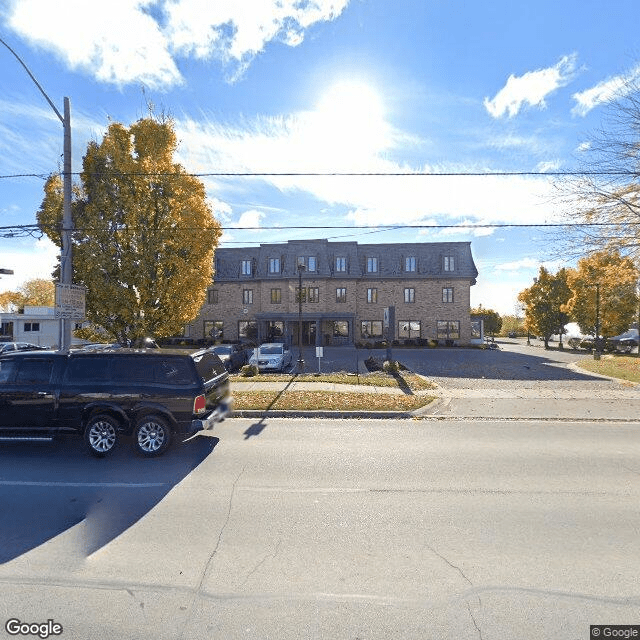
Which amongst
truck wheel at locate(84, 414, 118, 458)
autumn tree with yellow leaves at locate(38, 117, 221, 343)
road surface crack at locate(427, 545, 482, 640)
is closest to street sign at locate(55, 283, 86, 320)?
autumn tree with yellow leaves at locate(38, 117, 221, 343)

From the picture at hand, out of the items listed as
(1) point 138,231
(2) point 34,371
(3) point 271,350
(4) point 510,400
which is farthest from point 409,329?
(2) point 34,371

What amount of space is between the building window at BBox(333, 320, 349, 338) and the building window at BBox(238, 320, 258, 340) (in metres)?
7.61

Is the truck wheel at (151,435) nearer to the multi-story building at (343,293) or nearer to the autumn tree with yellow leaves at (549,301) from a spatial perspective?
the multi-story building at (343,293)

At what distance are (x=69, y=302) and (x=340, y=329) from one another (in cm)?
2724

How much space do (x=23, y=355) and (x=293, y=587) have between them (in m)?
6.83

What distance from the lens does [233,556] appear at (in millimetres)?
3662

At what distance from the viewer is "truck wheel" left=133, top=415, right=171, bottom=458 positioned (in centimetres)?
661

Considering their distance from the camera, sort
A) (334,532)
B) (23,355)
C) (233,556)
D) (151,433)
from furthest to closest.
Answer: (23,355) → (151,433) → (334,532) → (233,556)

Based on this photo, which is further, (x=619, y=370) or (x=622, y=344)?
(x=622, y=344)

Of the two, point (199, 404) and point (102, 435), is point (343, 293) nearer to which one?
point (199, 404)

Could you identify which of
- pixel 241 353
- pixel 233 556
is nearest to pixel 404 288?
pixel 241 353

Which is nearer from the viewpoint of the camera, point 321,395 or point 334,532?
point 334,532

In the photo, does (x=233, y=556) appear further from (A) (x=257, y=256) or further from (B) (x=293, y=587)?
(A) (x=257, y=256)

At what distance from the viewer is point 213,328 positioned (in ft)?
120
